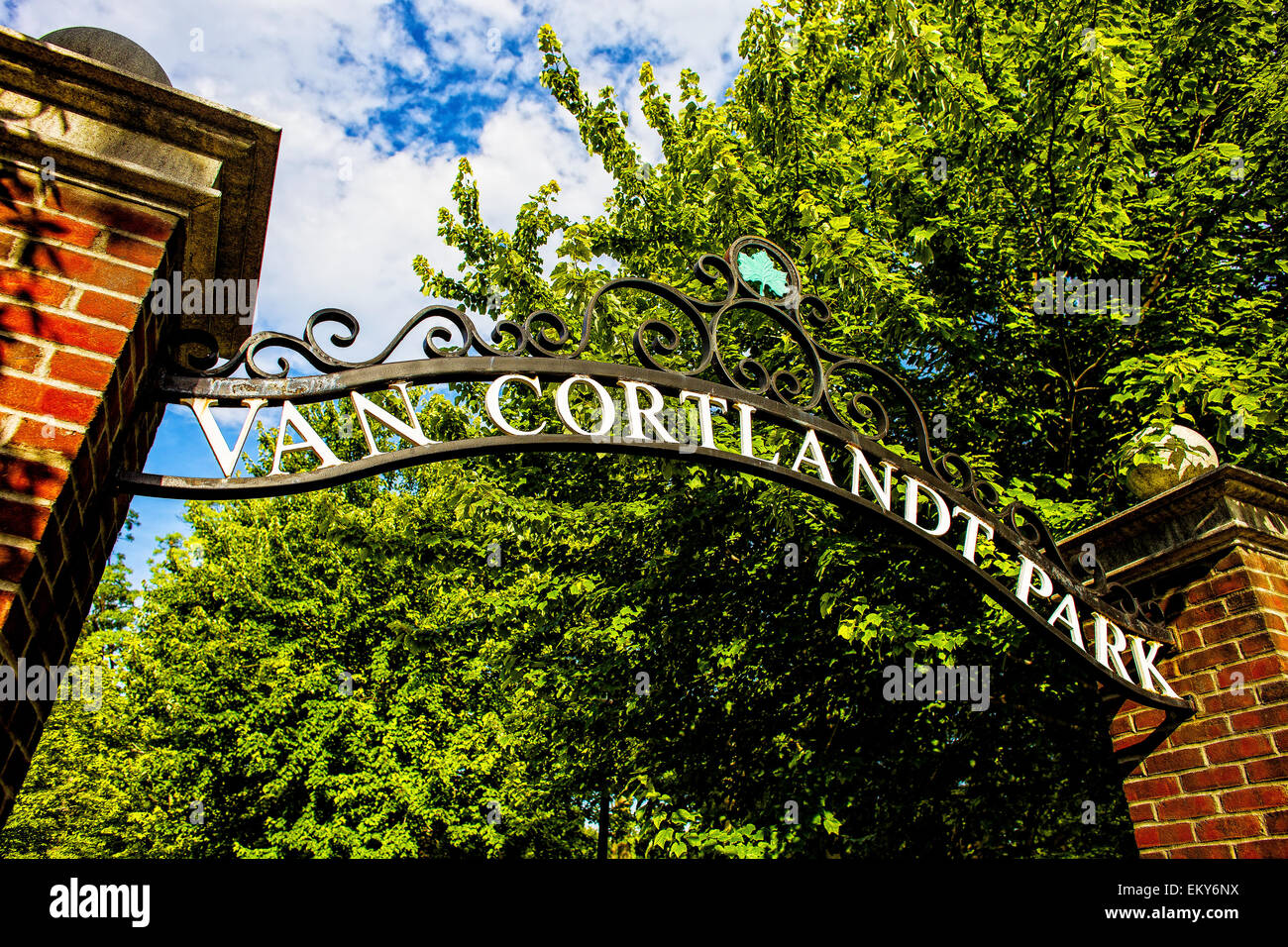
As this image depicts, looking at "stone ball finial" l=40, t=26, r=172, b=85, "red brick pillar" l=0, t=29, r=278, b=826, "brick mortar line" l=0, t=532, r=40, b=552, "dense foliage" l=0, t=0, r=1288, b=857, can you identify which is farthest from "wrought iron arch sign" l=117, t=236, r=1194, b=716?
"dense foliage" l=0, t=0, r=1288, b=857

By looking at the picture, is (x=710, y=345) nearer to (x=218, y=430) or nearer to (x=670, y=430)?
(x=670, y=430)

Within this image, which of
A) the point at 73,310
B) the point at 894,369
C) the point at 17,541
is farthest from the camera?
the point at 894,369

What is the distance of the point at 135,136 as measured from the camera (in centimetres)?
202

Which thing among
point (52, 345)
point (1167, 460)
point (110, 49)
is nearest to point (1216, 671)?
point (1167, 460)

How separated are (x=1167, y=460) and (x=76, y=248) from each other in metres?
3.86

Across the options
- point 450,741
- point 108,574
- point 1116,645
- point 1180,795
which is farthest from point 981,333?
point 108,574

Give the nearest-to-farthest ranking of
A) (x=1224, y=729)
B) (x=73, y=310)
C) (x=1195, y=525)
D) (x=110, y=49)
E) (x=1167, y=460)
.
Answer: (x=73, y=310) → (x=110, y=49) → (x=1224, y=729) → (x=1195, y=525) → (x=1167, y=460)

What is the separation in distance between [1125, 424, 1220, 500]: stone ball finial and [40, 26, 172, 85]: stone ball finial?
3.78m

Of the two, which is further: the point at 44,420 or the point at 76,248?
the point at 76,248

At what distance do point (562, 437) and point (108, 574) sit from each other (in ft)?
79.9

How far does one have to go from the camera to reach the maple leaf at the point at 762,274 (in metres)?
3.32

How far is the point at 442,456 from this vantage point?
222 centimetres

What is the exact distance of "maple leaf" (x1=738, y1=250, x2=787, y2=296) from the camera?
3316 mm
